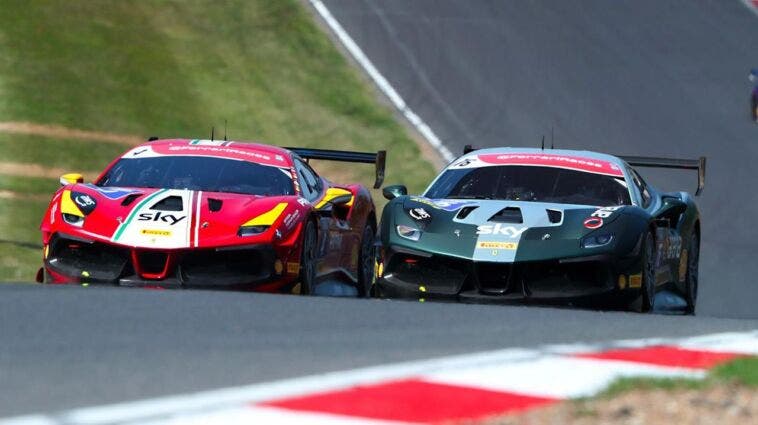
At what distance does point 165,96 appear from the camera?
1930 centimetres

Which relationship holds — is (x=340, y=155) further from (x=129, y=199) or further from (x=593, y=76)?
(x=593, y=76)

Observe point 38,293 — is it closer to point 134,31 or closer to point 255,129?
point 255,129

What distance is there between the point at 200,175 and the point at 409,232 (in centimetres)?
185

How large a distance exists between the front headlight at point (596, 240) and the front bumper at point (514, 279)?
0.27 feet

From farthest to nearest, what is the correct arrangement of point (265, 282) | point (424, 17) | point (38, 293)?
point (424, 17) → point (265, 282) → point (38, 293)

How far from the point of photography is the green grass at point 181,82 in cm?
1777

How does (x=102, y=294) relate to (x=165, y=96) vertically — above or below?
above

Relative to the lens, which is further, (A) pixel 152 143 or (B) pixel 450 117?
(B) pixel 450 117

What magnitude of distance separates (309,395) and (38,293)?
3.09m

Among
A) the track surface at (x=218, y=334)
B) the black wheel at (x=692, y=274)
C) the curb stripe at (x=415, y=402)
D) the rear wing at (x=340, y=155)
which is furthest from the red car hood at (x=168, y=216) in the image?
the curb stripe at (x=415, y=402)

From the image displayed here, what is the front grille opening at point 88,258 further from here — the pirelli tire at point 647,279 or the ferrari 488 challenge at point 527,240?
the pirelli tire at point 647,279

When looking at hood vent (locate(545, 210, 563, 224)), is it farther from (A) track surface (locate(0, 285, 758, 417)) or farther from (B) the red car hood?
(A) track surface (locate(0, 285, 758, 417))

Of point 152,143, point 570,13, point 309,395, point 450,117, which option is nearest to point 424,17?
point 570,13

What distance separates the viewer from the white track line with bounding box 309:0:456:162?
61.4 feet
